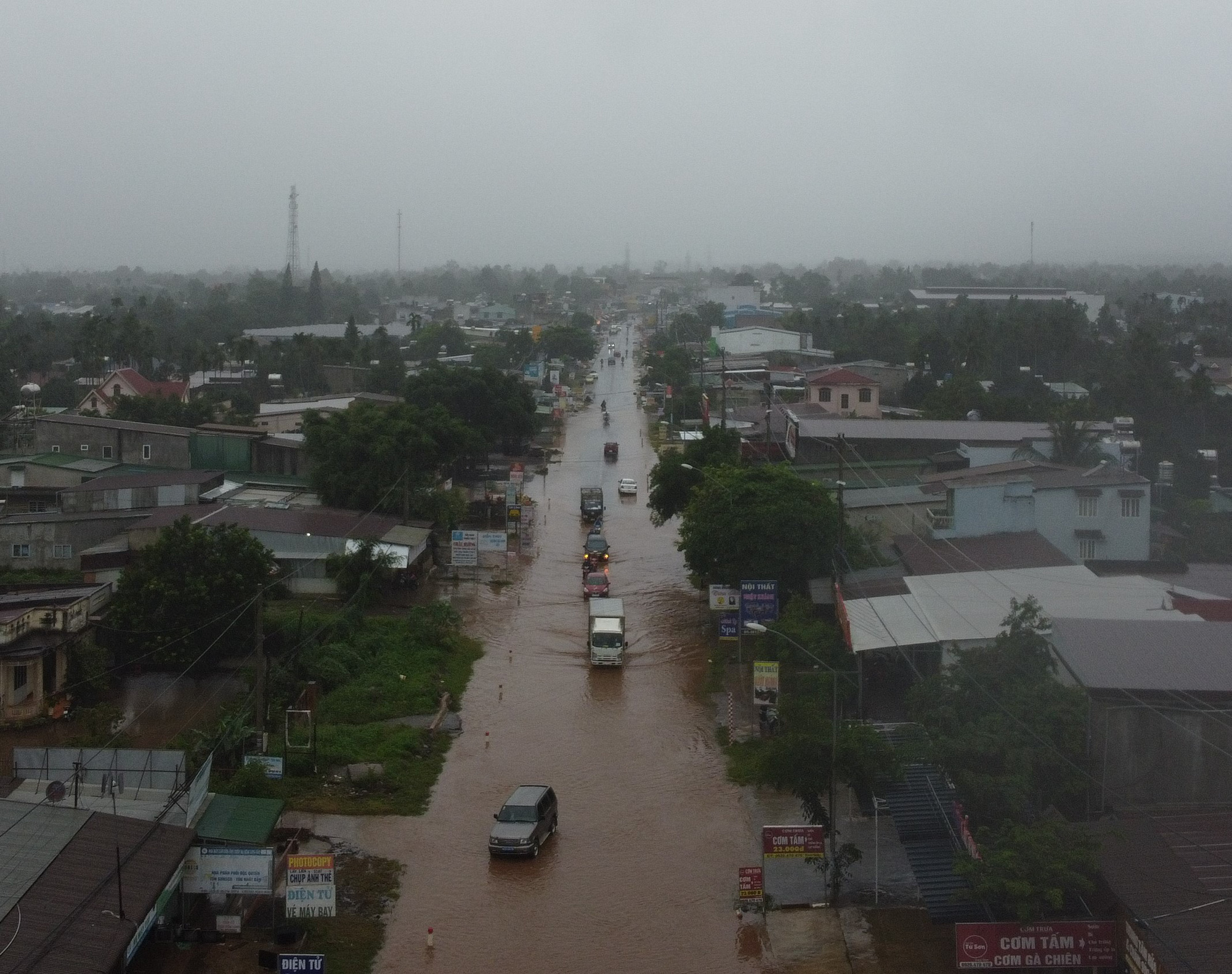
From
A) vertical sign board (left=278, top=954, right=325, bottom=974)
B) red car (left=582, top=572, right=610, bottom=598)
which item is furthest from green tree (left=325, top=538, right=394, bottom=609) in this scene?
vertical sign board (left=278, top=954, right=325, bottom=974)

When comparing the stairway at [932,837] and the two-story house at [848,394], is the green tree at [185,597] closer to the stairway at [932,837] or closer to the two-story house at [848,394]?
the stairway at [932,837]

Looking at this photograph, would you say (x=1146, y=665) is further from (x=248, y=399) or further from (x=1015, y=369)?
(x=1015, y=369)

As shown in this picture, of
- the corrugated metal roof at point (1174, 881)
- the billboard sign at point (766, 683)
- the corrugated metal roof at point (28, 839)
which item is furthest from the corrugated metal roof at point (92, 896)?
the billboard sign at point (766, 683)

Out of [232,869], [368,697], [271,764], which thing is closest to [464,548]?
[368,697]

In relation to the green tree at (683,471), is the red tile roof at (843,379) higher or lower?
higher

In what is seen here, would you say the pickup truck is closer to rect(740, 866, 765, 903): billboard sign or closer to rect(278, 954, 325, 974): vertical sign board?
rect(740, 866, 765, 903): billboard sign

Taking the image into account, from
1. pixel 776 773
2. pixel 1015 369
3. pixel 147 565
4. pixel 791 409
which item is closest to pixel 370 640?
pixel 147 565

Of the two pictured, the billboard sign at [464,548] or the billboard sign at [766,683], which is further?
the billboard sign at [464,548]
